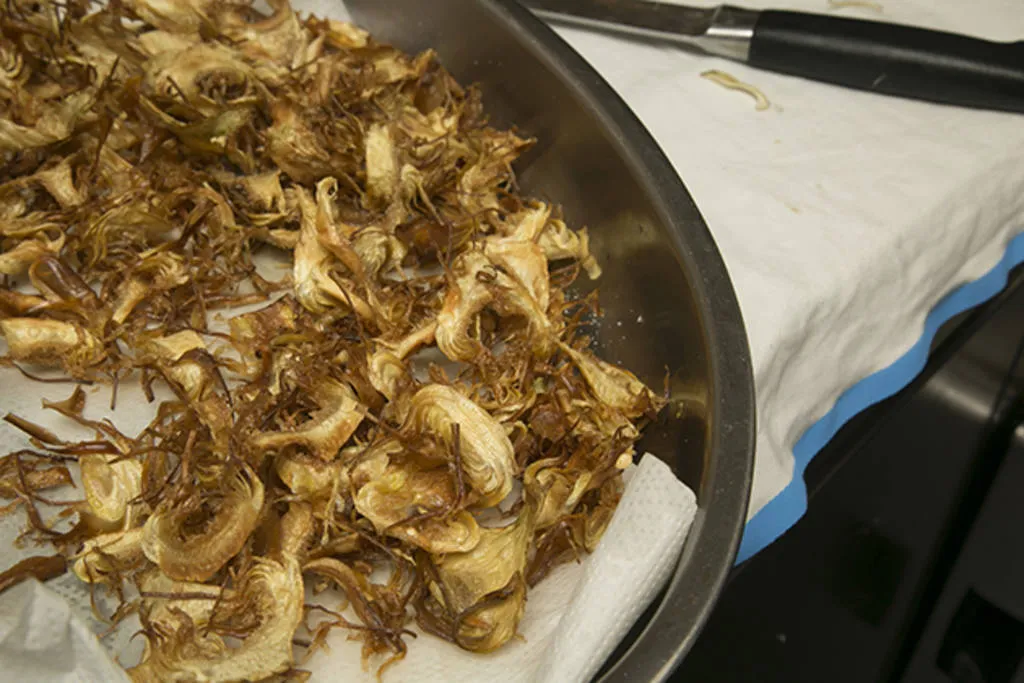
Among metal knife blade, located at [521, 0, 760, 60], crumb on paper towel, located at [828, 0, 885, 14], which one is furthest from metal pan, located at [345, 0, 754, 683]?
crumb on paper towel, located at [828, 0, 885, 14]

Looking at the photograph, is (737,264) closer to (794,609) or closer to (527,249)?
(527,249)

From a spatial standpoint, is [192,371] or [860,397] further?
[860,397]

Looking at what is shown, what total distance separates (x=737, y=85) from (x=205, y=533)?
56cm

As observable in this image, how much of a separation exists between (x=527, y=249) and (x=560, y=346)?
0.06m

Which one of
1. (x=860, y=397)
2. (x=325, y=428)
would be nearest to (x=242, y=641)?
(x=325, y=428)

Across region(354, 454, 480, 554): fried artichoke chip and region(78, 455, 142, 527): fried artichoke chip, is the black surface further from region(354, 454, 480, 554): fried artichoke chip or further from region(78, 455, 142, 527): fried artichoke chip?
region(78, 455, 142, 527): fried artichoke chip

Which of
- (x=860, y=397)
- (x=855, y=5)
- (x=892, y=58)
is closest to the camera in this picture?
(x=860, y=397)

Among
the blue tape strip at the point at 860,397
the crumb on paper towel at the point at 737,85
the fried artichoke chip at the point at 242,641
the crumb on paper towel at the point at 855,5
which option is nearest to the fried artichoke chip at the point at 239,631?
the fried artichoke chip at the point at 242,641

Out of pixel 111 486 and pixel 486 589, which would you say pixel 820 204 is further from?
pixel 111 486

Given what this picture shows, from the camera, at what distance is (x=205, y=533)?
414 mm

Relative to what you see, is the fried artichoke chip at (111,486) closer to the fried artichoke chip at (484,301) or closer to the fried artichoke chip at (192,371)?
the fried artichoke chip at (192,371)

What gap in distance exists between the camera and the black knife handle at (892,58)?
Answer: 708 mm

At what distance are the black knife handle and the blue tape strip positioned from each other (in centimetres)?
13

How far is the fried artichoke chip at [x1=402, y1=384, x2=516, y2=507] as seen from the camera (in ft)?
1.36
